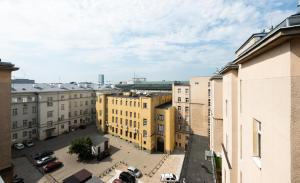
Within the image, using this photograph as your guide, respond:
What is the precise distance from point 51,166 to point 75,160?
3.58m

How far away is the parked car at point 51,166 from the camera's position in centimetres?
2377

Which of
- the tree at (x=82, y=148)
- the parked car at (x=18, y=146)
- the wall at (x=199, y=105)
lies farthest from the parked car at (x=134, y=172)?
the parked car at (x=18, y=146)

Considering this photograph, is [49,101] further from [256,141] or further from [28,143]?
[256,141]

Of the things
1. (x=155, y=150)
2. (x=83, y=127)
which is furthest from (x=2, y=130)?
(x=83, y=127)

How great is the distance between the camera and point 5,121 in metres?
8.17

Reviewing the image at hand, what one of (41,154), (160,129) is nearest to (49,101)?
(41,154)

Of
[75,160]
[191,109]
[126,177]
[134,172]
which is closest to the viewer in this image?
[126,177]

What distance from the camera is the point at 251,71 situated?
19.5 feet

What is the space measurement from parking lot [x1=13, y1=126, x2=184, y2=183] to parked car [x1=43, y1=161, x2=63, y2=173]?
66 cm

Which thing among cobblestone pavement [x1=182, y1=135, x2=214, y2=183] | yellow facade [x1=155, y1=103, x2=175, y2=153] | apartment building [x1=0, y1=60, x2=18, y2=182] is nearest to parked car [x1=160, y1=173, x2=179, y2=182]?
cobblestone pavement [x1=182, y1=135, x2=214, y2=183]

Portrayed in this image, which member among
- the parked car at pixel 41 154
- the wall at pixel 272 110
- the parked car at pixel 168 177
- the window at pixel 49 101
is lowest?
the parked car at pixel 168 177

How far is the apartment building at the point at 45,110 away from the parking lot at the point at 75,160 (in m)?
2.71

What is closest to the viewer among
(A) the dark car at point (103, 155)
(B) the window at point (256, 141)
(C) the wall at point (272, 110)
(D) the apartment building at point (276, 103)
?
(D) the apartment building at point (276, 103)

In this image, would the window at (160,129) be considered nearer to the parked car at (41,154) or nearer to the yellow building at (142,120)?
the yellow building at (142,120)
